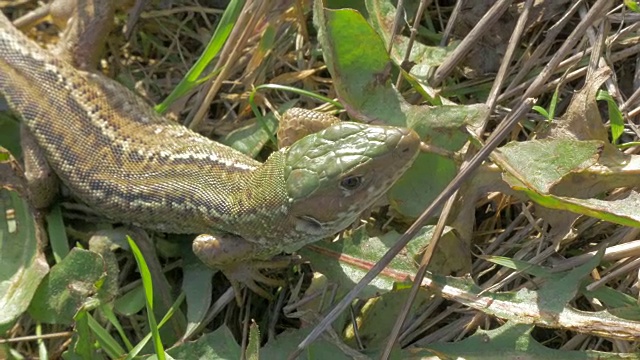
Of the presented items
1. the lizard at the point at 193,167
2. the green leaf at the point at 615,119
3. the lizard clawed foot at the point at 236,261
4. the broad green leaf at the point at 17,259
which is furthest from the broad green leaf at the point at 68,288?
the green leaf at the point at 615,119

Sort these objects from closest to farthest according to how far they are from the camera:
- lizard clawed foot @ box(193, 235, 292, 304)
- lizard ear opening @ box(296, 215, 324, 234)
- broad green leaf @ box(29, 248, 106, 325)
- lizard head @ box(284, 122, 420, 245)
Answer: lizard head @ box(284, 122, 420, 245) → lizard ear opening @ box(296, 215, 324, 234) → lizard clawed foot @ box(193, 235, 292, 304) → broad green leaf @ box(29, 248, 106, 325)

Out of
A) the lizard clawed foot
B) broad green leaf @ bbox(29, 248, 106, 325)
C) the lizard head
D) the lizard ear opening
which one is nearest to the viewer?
the lizard head

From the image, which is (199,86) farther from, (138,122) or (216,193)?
(216,193)

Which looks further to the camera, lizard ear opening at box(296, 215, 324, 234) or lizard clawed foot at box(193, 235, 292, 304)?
lizard clawed foot at box(193, 235, 292, 304)

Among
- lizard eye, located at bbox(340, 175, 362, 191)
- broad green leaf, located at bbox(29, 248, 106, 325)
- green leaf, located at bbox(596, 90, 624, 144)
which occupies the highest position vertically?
Result: green leaf, located at bbox(596, 90, 624, 144)

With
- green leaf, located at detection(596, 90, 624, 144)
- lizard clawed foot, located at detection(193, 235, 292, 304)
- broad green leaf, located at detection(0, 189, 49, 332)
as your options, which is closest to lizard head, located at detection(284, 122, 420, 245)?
lizard clawed foot, located at detection(193, 235, 292, 304)

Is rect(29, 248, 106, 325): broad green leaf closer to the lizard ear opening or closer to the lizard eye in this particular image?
the lizard ear opening

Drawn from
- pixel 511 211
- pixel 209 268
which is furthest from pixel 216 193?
pixel 511 211

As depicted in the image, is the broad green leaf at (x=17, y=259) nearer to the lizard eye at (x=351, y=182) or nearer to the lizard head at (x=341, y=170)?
the lizard head at (x=341, y=170)
